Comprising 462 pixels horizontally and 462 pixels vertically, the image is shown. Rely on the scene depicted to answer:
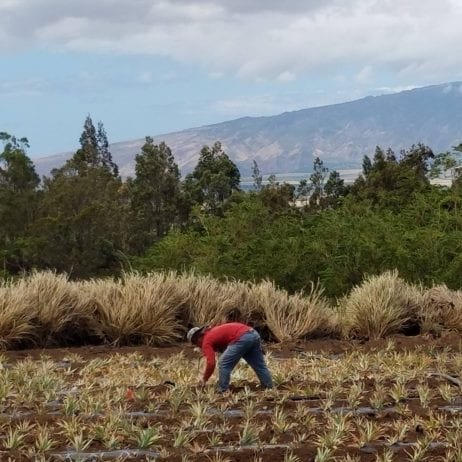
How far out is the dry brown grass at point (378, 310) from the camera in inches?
481

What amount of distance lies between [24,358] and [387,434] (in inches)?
212

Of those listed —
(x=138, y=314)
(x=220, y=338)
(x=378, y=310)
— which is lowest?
(x=378, y=310)

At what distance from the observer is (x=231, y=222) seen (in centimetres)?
2217

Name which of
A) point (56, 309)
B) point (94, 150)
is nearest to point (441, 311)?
point (56, 309)

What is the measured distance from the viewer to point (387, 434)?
6105mm

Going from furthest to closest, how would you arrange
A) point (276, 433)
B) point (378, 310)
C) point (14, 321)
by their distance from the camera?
point (378, 310) < point (14, 321) < point (276, 433)

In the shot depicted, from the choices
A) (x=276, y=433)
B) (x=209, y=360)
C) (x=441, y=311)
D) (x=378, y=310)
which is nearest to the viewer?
(x=276, y=433)

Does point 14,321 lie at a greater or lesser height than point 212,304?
greater

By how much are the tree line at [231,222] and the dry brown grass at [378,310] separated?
173 inches

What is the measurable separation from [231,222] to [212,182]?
2372cm

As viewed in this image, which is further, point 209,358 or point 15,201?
point 15,201

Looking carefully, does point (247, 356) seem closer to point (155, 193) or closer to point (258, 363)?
point (258, 363)

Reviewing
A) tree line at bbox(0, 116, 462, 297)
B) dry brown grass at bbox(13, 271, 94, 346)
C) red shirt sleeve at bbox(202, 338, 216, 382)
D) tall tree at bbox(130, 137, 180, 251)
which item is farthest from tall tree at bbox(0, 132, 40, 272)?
red shirt sleeve at bbox(202, 338, 216, 382)

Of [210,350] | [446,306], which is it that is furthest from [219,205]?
[210,350]
